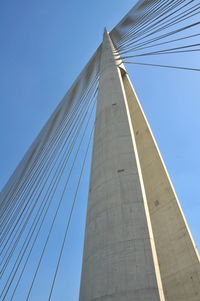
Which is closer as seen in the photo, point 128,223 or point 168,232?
point 128,223

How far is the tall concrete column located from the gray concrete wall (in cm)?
269

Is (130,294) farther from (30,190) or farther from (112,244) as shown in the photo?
(30,190)

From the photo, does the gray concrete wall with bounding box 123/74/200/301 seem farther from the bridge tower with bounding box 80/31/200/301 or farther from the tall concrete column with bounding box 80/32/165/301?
the tall concrete column with bounding box 80/32/165/301

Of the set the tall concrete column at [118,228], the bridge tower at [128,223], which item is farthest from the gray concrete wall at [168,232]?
the tall concrete column at [118,228]

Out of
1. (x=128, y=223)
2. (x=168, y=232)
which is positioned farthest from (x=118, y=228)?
(x=168, y=232)

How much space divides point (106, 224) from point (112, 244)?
0.46m

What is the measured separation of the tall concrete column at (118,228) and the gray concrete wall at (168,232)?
8.82 feet

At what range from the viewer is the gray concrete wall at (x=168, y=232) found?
5.99 meters

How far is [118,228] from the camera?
439 centimetres

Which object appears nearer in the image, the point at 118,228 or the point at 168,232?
the point at 118,228

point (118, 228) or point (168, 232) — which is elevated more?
point (168, 232)

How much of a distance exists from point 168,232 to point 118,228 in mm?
3312

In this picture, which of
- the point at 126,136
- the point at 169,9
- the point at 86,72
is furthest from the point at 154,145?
the point at 86,72

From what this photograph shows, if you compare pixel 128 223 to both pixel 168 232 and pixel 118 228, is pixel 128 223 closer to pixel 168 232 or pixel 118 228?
pixel 118 228
